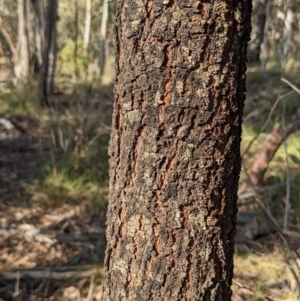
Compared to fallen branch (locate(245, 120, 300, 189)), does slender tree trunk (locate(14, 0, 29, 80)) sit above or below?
above

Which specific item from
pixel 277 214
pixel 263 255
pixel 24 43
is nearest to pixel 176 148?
pixel 263 255

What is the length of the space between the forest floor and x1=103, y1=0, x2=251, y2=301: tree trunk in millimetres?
789

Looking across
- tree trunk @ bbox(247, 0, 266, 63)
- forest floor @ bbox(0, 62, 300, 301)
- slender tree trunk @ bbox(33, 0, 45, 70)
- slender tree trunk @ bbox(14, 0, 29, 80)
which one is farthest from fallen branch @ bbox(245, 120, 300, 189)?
tree trunk @ bbox(247, 0, 266, 63)

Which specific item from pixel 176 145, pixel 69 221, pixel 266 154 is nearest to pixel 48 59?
pixel 69 221

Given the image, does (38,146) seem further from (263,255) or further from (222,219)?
(222,219)

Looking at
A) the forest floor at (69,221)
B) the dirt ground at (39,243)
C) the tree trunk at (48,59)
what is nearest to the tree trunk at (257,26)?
the tree trunk at (48,59)

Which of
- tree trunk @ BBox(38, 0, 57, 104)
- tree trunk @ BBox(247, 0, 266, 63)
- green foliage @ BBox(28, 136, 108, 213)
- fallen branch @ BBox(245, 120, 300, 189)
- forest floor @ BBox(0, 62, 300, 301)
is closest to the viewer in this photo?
forest floor @ BBox(0, 62, 300, 301)

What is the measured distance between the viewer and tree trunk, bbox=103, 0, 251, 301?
4.05 ft

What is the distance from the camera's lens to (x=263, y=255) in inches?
120

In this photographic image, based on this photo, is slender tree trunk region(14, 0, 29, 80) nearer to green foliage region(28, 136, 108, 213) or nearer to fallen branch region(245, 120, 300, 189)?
green foliage region(28, 136, 108, 213)

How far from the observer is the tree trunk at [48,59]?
699 centimetres

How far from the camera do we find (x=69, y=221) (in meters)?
3.97

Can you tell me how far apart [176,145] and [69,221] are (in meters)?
2.86

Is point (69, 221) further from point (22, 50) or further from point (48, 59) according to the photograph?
point (22, 50)
